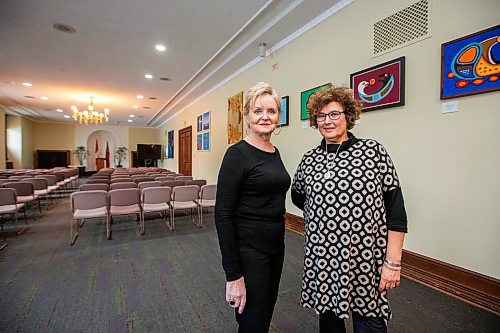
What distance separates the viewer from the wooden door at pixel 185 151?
10.3 meters

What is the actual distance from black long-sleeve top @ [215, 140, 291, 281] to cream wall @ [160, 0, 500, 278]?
2.04 m

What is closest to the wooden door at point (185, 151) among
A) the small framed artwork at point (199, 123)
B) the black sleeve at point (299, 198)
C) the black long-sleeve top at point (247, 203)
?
the small framed artwork at point (199, 123)

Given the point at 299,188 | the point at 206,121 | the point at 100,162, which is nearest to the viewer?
the point at 299,188

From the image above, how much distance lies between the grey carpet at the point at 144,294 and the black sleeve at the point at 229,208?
3.43ft

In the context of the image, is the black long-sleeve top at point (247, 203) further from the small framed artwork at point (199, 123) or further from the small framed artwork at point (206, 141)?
the small framed artwork at point (199, 123)

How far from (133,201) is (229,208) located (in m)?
3.59

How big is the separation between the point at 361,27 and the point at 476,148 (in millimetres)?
1935

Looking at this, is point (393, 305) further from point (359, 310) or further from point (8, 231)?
point (8, 231)

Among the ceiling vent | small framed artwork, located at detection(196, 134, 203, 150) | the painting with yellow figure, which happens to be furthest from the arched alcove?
the ceiling vent

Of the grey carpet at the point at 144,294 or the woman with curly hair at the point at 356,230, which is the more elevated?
the woman with curly hair at the point at 356,230

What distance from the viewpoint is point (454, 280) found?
7.62 feet

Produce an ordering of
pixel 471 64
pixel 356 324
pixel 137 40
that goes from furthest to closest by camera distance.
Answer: pixel 137 40, pixel 471 64, pixel 356 324

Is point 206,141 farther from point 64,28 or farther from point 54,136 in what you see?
point 54,136

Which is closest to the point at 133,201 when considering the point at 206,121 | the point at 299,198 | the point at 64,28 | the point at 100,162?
the point at 64,28
